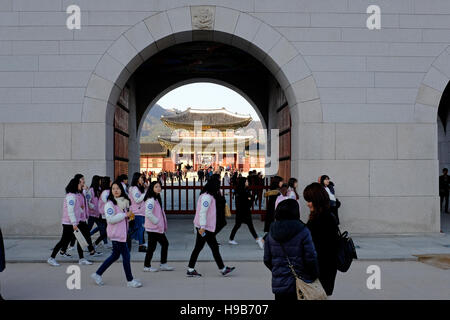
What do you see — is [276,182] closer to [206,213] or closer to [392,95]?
[206,213]

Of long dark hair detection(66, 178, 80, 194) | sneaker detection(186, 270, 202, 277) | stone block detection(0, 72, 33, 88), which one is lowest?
sneaker detection(186, 270, 202, 277)

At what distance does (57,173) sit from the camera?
31.4 ft

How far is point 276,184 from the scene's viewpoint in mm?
8727

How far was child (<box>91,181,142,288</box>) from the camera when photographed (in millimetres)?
5941

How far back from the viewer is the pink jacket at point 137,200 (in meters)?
8.47

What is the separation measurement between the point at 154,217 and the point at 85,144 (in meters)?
3.86

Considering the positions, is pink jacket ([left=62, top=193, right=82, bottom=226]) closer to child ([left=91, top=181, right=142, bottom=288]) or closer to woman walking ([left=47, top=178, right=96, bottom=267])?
woman walking ([left=47, top=178, right=96, bottom=267])

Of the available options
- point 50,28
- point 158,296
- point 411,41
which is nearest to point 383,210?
point 411,41

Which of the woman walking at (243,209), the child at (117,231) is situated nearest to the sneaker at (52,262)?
the child at (117,231)

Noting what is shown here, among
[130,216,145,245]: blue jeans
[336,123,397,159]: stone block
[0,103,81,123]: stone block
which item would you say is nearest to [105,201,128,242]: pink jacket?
[130,216,145,245]: blue jeans

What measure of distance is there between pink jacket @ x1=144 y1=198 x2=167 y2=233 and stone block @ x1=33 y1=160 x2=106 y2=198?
3303 mm

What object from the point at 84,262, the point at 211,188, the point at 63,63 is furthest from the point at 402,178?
the point at 63,63

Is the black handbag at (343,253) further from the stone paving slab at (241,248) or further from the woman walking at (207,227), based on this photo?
the stone paving slab at (241,248)

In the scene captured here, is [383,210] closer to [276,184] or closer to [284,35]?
[276,184]
